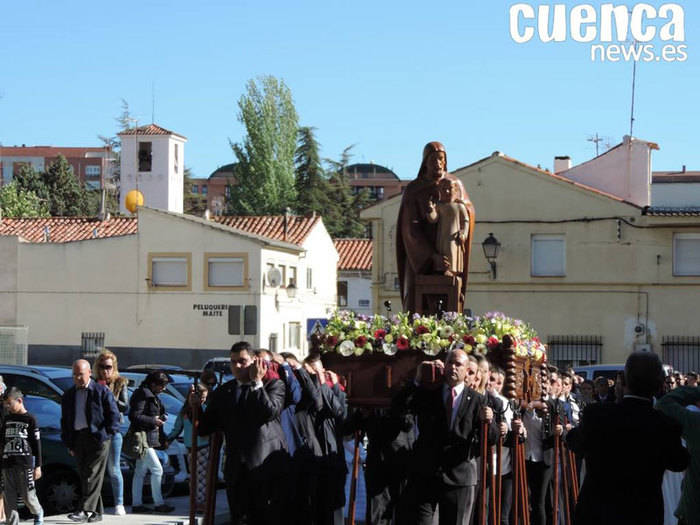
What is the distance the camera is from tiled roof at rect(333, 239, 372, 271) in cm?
6531

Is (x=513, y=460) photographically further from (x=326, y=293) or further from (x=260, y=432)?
(x=326, y=293)

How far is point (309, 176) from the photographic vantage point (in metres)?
87.1

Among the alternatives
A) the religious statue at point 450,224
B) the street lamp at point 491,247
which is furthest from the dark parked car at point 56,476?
the street lamp at point 491,247

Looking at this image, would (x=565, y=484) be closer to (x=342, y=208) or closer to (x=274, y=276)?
(x=274, y=276)

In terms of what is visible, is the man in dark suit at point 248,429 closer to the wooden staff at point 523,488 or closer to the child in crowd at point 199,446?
the wooden staff at point 523,488

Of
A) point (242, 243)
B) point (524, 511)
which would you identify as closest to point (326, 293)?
point (242, 243)

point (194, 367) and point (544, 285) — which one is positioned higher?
point (544, 285)

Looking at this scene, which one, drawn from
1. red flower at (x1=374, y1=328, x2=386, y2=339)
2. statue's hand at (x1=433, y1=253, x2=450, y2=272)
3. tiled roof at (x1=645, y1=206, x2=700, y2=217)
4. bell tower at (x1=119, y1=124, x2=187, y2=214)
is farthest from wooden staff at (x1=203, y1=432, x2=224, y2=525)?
bell tower at (x1=119, y1=124, x2=187, y2=214)

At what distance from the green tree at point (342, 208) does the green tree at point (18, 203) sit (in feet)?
63.7

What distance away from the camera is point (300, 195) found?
86.9 meters

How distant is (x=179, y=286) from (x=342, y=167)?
136 ft

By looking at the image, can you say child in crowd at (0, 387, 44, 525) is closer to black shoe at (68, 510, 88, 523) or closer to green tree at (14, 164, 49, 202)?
black shoe at (68, 510, 88, 523)

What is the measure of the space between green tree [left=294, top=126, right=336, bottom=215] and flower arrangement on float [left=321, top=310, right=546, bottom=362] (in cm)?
7483

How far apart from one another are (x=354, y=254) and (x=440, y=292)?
53.8 metres
